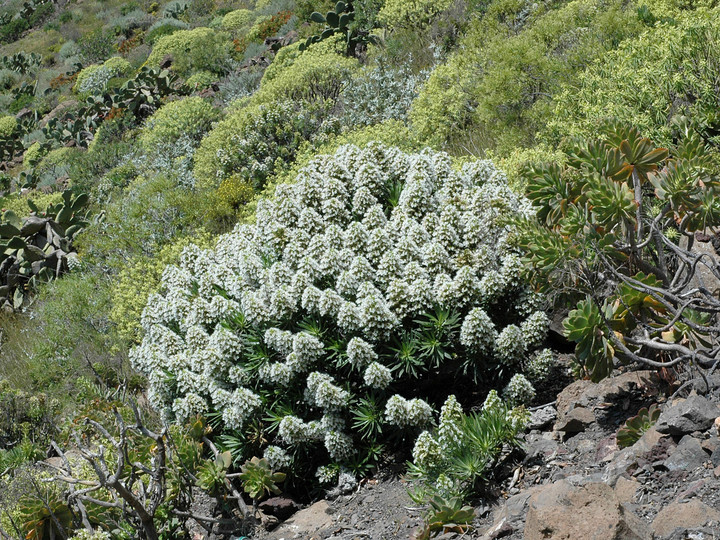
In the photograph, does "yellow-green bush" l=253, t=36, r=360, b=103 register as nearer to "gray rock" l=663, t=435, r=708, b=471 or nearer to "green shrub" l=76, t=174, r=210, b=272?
"green shrub" l=76, t=174, r=210, b=272

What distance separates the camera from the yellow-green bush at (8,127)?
2697cm

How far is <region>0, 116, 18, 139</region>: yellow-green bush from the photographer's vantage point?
2697cm

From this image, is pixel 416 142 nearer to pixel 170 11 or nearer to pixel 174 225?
pixel 174 225

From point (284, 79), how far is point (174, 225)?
3971 millimetres

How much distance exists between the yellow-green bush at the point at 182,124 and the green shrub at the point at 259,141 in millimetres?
3281

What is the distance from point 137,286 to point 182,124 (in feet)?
22.9

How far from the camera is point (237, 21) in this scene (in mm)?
28734

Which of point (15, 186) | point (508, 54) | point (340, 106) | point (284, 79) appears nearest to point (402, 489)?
point (508, 54)

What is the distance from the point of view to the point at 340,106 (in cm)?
1230

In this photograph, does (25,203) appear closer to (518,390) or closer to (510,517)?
(518,390)

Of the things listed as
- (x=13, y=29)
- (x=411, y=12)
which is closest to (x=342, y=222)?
(x=411, y=12)

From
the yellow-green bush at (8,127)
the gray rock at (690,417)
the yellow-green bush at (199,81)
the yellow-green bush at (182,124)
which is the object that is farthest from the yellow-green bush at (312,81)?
the yellow-green bush at (8,127)

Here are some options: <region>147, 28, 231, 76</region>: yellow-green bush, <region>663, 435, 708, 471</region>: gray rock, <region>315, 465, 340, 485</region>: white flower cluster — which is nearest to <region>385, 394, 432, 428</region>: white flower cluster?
<region>315, 465, 340, 485</region>: white flower cluster

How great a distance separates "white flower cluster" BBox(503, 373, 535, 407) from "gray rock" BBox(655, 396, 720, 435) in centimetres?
133
